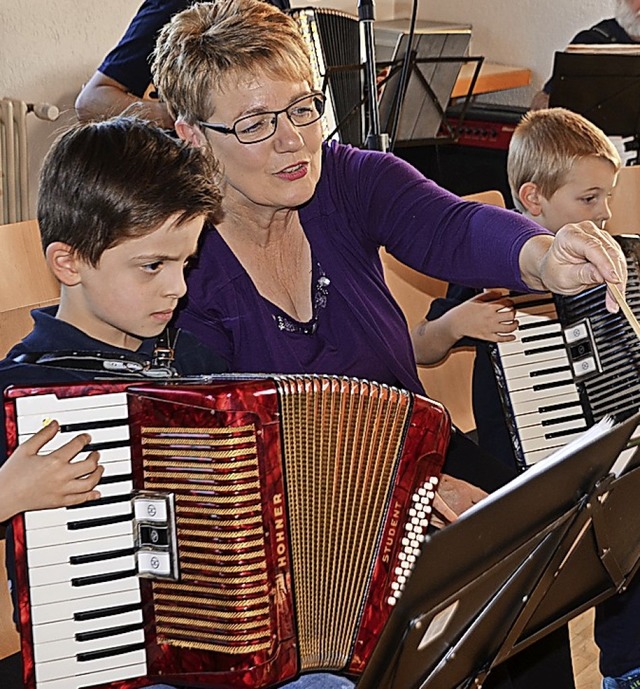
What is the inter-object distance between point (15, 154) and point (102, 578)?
92.3 inches

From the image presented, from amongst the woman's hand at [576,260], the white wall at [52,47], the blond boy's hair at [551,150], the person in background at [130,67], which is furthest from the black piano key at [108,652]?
the white wall at [52,47]

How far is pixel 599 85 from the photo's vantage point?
3.49 metres

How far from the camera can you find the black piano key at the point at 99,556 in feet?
4.01

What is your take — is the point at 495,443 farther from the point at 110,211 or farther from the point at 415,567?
the point at 415,567

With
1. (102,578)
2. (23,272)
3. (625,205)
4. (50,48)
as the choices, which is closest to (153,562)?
(102,578)

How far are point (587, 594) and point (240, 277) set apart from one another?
0.69 meters

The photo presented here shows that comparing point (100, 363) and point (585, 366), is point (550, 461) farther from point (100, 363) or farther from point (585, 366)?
point (585, 366)

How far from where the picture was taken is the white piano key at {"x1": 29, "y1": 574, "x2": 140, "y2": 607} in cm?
121

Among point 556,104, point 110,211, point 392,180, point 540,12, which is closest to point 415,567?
point 110,211

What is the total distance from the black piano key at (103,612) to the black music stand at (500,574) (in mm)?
356

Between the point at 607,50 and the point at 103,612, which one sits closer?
the point at 103,612

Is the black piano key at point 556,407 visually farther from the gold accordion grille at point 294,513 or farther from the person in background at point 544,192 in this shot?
the gold accordion grille at point 294,513

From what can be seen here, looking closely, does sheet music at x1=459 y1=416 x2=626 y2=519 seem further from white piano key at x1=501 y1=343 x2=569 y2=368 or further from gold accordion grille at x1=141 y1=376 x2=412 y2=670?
white piano key at x1=501 y1=343 x2=569 y2=368

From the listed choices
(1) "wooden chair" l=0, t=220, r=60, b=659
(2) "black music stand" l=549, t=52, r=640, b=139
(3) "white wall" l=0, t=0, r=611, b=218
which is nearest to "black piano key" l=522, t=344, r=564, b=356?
(1) "wooden chair" l=0, t=220, r=60, b=659
